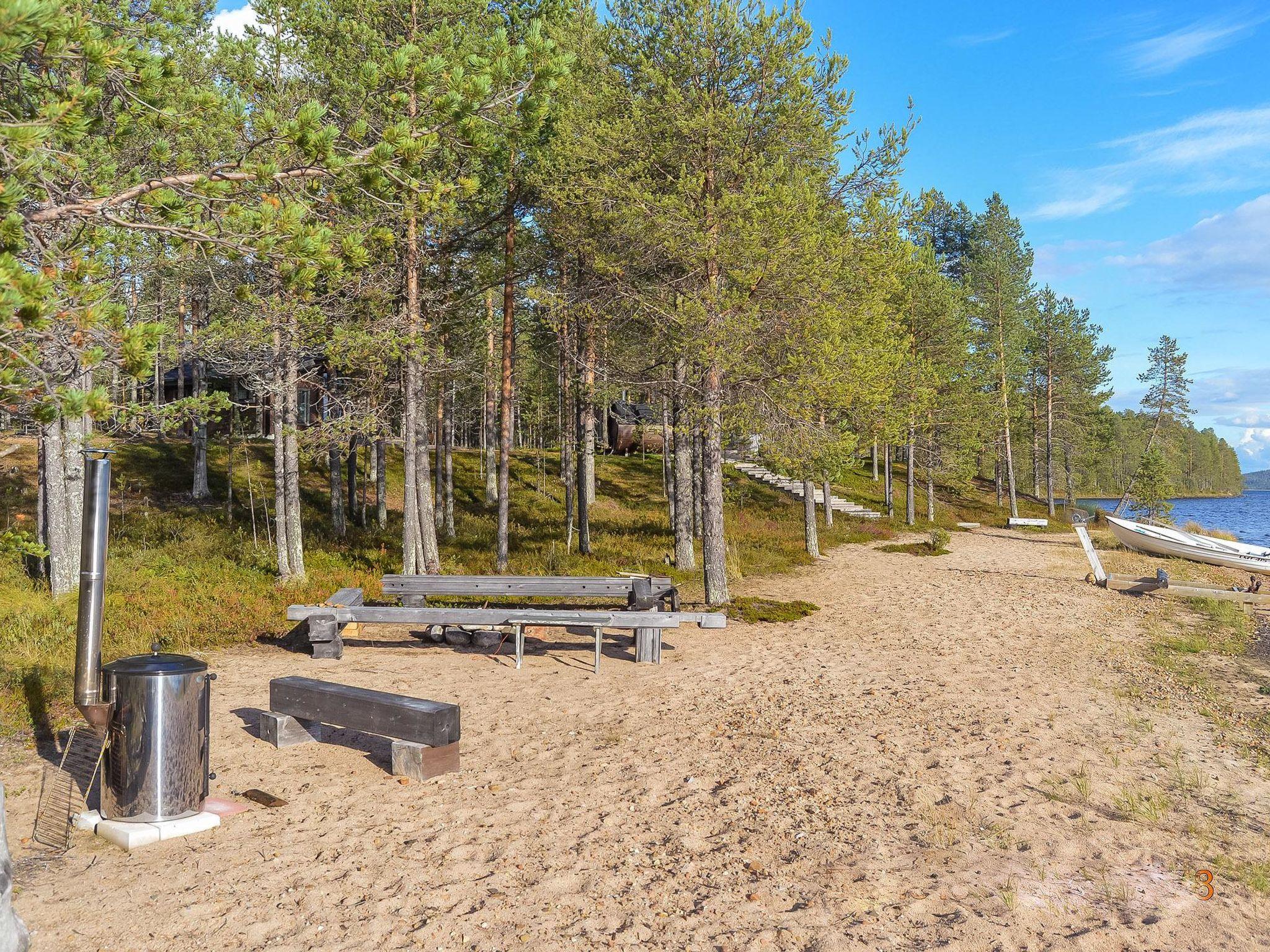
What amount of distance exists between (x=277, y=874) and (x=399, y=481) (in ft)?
92.0

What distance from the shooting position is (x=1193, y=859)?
5.06m

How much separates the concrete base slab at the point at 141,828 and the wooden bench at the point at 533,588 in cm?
558

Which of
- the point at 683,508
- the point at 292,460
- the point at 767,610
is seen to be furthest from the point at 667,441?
the point at 292,460

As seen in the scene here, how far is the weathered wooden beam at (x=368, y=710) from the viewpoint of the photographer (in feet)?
21.5

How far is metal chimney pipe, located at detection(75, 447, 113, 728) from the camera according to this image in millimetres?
5871

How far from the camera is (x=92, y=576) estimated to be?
19.6 ft

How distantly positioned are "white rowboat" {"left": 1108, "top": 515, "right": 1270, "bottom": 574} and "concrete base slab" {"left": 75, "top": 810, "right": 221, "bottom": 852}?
82.0ft

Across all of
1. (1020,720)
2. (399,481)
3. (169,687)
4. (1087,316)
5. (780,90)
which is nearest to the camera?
(169,687)

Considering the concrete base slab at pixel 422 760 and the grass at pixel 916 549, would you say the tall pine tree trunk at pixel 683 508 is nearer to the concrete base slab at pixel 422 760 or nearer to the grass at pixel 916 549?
the grass at pixel 916 549

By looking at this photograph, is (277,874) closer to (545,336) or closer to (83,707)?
(83,707)

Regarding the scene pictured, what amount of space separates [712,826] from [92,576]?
5018 millimetres

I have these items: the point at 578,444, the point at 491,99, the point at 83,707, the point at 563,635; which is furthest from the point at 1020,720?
the point at 578,444

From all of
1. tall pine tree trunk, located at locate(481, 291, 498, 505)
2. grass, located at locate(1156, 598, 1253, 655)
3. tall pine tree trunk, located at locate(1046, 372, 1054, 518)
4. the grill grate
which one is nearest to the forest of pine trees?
tall pine tree trunk, located at locate(481, 291, 498, 505)

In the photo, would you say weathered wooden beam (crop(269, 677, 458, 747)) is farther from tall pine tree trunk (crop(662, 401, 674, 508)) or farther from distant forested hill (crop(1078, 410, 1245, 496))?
distant forested hill (crop(1078, 410, 1245, 496))
